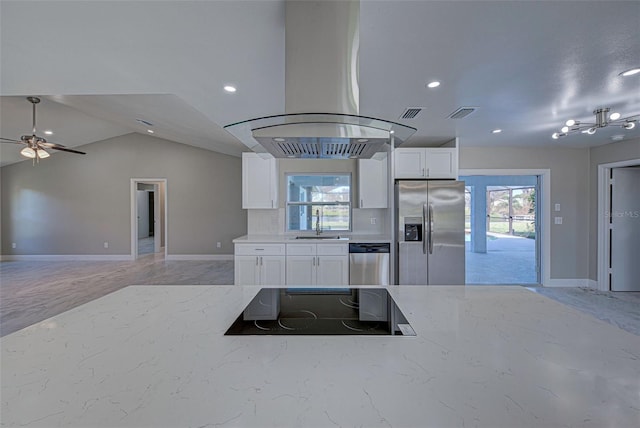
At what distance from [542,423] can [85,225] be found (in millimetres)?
9248

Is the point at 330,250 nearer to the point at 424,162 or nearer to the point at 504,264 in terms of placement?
the point at 424,162

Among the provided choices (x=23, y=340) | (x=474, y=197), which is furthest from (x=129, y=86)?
(x=474, y=197)

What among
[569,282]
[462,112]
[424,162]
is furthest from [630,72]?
[569,282]

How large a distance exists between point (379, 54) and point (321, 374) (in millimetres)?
1883

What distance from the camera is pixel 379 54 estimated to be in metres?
1.94

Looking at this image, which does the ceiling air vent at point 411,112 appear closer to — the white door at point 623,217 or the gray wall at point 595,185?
the gray wall at point 595,185

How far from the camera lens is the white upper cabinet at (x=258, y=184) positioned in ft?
14.3

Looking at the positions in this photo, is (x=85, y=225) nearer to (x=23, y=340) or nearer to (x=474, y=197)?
(x=23, y=340)

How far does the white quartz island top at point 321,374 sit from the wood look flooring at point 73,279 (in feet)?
11.2

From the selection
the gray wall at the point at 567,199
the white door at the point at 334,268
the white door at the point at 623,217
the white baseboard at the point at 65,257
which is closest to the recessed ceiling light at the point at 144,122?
the white baseboard at the point at 65,257

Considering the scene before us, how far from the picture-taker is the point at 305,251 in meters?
3.91

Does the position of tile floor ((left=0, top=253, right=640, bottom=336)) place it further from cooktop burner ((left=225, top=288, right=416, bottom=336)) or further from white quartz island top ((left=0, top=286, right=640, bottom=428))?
cooktop burner ((left=225, top=288, right=416, bottom=336))

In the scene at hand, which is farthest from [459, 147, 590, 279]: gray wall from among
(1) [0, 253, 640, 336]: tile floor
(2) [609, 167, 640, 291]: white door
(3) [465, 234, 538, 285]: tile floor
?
(3) [465, 234, 538, 285]: tile floor

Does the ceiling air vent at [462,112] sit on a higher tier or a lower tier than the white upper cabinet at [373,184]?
higher
